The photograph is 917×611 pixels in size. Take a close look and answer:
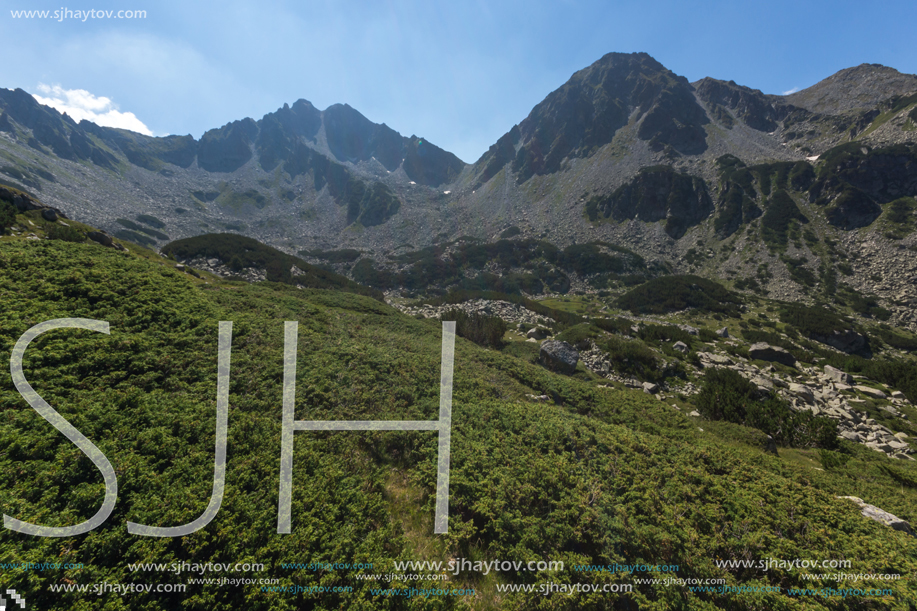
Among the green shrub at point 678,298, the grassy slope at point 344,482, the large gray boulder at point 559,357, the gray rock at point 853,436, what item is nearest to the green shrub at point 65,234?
the grassy slope at point 344,482

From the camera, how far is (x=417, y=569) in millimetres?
5906

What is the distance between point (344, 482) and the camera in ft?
24.5

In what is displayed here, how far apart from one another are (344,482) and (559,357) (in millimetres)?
21254

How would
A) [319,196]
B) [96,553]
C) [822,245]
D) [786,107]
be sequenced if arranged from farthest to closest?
[319,196] < [786,107] < [822,245] < [96,553]

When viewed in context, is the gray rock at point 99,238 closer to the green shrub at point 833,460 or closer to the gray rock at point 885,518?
the gray rock at point 885,518

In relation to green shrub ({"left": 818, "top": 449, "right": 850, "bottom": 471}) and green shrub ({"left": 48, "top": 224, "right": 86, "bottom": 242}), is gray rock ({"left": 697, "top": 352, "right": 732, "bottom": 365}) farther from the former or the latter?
green shrub ({"left": 48, "top": 224, "right": 86, "bottom": 242})

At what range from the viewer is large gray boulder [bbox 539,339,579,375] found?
25.1m

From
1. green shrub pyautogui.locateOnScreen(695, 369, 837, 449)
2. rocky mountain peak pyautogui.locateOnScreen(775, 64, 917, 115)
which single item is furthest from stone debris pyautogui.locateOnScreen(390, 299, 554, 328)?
rocky mountain peak pyautogui.locateOnScreen(775, 64, 917, 115)

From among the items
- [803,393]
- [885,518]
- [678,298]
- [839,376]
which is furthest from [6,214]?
[678,298]

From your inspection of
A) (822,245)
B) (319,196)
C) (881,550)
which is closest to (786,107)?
(822,245)

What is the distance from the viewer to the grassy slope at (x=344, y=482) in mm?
5062

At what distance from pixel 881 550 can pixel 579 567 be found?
21.6 feet

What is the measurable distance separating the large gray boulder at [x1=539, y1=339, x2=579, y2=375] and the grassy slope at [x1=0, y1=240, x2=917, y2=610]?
459 inches

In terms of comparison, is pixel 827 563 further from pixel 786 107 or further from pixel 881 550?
pixel 786 107
